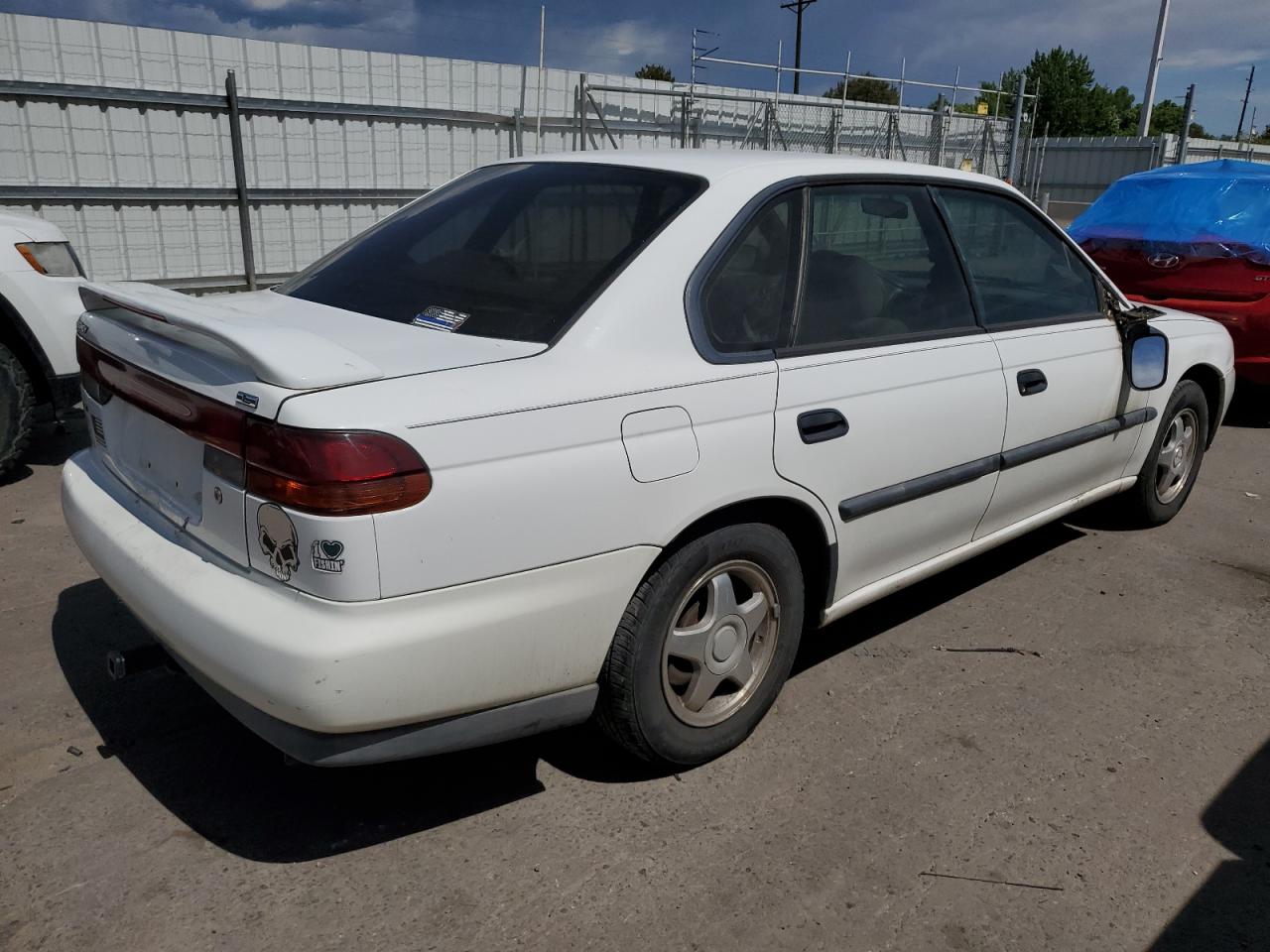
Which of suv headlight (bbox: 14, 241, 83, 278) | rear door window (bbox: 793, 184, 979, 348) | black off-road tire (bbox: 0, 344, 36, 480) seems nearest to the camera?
rear door window (bbox: 793, 184, 979, 348)

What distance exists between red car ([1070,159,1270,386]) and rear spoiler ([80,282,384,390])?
20.3 ft

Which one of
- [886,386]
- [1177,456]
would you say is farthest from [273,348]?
[1177,456]

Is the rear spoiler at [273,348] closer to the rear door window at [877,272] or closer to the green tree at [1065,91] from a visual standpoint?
the rear door window at [877,272]

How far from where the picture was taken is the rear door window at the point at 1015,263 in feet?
12.3

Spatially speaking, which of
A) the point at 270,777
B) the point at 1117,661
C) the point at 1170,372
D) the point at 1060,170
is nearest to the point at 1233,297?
the point at 1170,372

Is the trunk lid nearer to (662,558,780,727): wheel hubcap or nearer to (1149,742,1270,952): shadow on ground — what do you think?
(1149,742,1270,952): shadow on ground

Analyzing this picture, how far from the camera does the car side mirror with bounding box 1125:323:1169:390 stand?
14.1ft

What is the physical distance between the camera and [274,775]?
2939 mm

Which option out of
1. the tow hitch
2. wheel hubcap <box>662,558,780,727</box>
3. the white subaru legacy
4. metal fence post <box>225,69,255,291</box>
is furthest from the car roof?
metal fence post <box>225,69,255,291</box>

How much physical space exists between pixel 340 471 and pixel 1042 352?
2704 millimetres

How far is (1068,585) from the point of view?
447 centimetres

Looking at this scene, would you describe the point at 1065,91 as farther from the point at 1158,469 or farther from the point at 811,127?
the point at 1158,469

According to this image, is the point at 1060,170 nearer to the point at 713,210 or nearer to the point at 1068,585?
the point at 1068,585

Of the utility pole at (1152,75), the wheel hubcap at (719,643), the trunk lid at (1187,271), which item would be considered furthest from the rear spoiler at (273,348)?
the utility pole at (1152,75)
